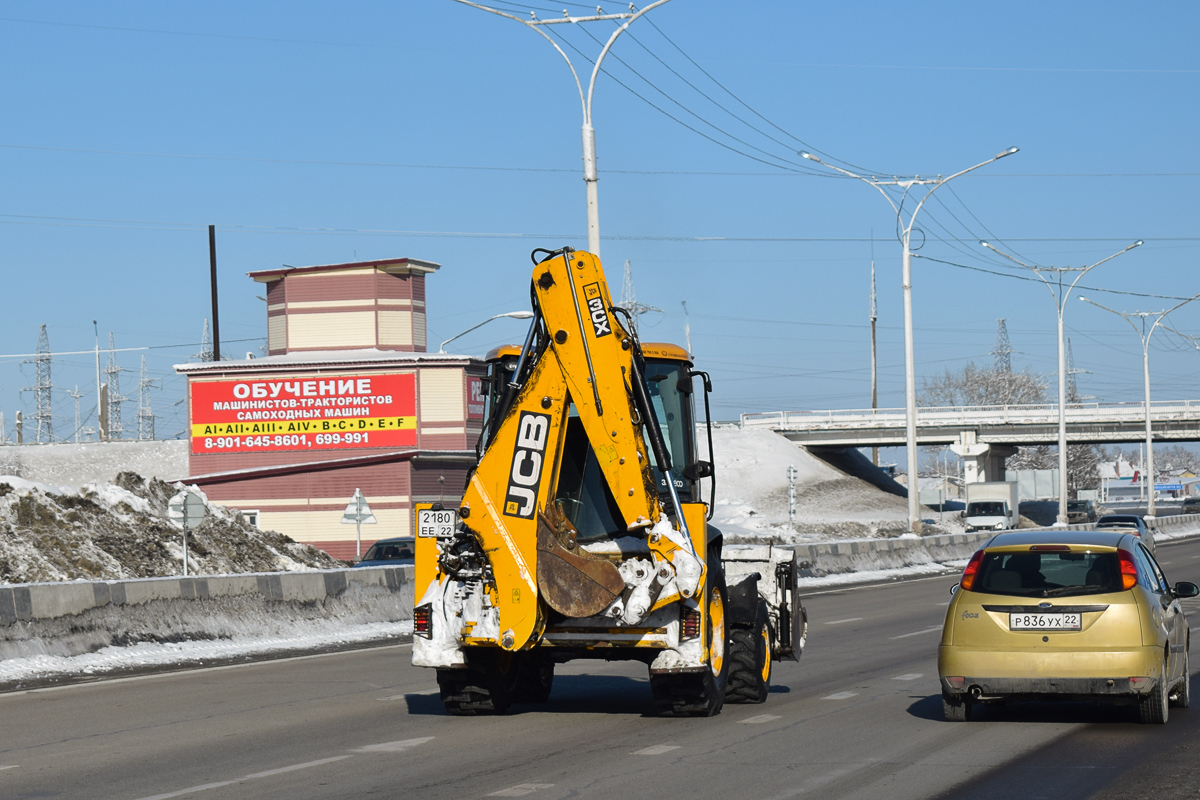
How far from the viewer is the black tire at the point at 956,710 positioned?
11.4 metres

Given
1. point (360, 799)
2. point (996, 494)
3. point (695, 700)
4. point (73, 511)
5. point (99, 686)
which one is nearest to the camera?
point (360, 799)

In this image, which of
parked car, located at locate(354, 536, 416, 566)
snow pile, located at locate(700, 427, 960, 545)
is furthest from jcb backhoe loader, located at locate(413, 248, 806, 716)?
snow pile, located at locate(700, 427, 960, 545)

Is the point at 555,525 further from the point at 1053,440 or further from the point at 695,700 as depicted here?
the point at 1053,440

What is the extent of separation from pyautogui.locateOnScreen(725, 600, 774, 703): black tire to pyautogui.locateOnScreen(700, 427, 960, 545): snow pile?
63.8 meters

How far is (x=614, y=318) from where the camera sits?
11.3m

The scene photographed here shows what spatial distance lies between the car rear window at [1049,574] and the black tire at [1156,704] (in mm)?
780

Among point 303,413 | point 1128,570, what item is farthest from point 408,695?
point 303,413

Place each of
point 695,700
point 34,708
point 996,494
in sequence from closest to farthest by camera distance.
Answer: point 695,700 → point 34,708 → point 996,494

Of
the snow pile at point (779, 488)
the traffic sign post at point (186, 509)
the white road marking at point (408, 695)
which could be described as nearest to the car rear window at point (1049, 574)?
the white road marking at point (408, 695)

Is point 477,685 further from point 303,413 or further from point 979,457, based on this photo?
point 979,457

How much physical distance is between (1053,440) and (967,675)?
81.4 meters

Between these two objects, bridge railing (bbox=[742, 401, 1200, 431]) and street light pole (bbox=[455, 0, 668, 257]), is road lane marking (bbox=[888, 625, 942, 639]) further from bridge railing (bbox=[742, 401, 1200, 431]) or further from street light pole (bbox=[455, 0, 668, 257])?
bridge railing (bbox=[742, 401, 1200, 431])

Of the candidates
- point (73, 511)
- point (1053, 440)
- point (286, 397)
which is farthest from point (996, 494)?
point (73, 511)

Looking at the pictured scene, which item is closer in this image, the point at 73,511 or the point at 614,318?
the point at 614,318
